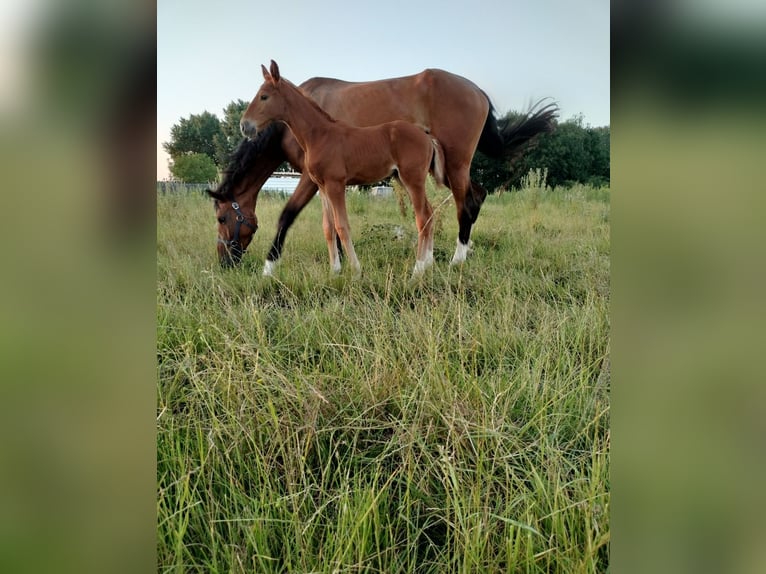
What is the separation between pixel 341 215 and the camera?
79.2 inches

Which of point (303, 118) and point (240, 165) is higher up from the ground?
point (303, 118)

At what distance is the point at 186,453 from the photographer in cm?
84

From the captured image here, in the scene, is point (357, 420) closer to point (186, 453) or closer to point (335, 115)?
point (186, 453)

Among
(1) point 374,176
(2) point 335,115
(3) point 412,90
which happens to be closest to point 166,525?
(1) point 374,176

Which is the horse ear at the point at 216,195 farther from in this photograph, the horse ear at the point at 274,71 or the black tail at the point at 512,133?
the black tail at the point at 512,133

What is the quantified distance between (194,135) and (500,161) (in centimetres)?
167

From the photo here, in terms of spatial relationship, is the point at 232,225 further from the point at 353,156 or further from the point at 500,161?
the point at 500,161

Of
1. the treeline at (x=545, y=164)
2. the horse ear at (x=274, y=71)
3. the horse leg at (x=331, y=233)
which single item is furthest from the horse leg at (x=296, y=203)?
the treeline at (x=545, y=164)

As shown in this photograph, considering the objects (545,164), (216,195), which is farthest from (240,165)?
(545,164)

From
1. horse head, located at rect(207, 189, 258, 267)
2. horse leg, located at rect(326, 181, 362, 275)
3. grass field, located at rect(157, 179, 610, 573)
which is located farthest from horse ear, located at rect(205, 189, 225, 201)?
horse leg, located at rect(326, 181, 362, 275)

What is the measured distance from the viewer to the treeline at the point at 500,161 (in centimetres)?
157

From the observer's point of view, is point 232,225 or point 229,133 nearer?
point 229,133

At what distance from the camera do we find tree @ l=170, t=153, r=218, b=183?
179 centimetres
